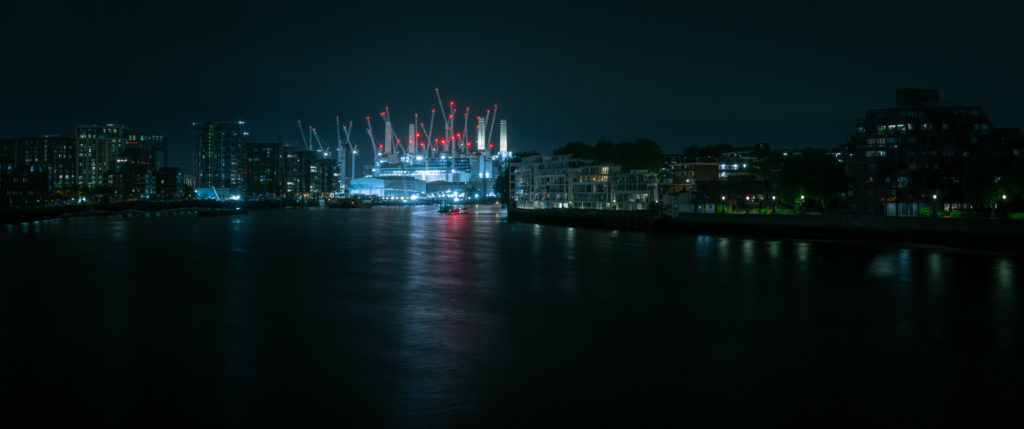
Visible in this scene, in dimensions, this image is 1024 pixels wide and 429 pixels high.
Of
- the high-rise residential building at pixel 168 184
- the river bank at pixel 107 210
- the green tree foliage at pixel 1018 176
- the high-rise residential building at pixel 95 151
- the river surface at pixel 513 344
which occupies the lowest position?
the river surface at pixel 513 344

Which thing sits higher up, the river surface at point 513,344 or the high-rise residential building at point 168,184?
the high-rise residential building at point 168,184

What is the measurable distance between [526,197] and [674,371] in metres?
77.3

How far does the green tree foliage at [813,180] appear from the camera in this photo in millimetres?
49938

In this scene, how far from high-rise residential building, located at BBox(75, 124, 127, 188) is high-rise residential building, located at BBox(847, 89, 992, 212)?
520 feet

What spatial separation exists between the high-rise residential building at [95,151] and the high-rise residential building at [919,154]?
15865 cm

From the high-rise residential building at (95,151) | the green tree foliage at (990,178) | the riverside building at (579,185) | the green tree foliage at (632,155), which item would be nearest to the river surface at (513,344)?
the green tree foliage at (990,178)

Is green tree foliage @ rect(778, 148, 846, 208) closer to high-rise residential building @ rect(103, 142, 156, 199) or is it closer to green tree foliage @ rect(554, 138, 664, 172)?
green tree foliage @ rect(554, 138, 664, 172)

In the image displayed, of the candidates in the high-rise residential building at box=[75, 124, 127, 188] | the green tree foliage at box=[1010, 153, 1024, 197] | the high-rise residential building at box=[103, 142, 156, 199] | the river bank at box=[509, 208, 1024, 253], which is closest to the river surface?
the river bank at box=[509, 208, 1024, 253]

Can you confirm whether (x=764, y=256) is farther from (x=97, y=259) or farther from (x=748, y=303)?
(x=97, y=259)

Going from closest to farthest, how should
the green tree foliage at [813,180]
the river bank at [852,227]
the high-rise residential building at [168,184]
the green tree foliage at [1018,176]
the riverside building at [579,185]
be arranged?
the river bank at [852,227]
the green tree foliage at [1018,176]
the green tree foliage at [813,180]
the riverside building at [579,185]
the high-rise residential building at [168,184]

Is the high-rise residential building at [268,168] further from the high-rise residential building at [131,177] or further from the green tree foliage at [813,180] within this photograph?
the green tree foliage at [813,180]

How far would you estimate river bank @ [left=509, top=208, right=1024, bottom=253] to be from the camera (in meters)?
32.3

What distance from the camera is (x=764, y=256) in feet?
102

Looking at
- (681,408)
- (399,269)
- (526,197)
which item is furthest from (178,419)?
(526,197)
